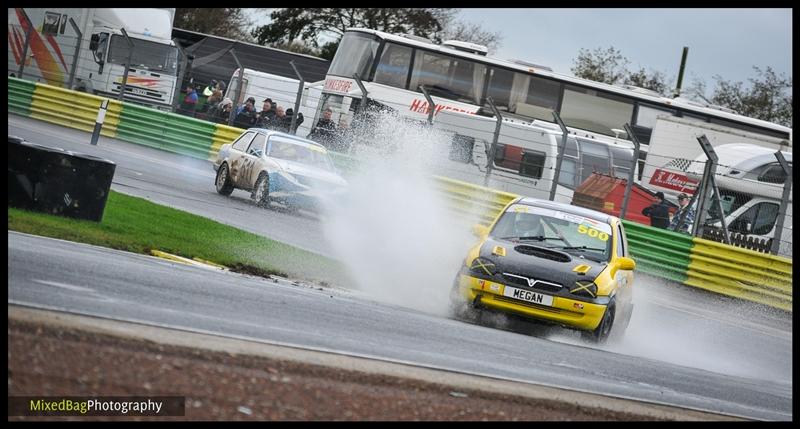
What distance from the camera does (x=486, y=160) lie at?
23922 mm

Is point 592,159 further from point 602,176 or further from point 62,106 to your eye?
point 62,106

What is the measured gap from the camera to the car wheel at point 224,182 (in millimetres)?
21688

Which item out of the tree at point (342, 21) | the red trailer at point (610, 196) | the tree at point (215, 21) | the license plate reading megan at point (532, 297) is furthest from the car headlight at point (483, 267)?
the tree at point (215, 21)

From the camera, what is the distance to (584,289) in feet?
38.5

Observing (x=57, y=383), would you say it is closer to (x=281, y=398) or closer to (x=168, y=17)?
(x=281, y=398)

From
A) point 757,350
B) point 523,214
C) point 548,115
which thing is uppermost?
point 548,115

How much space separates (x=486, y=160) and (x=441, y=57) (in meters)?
6.55

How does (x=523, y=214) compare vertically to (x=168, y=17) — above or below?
below

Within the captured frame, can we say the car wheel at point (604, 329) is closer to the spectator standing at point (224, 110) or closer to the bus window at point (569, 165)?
the bus window at point (569, 165)

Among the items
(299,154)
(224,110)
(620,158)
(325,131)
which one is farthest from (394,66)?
(299,154)

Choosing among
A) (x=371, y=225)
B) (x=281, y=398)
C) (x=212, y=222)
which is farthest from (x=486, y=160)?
(x=281, y=398)

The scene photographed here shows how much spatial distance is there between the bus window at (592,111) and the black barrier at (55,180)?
1829cm

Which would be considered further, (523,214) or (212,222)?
(212,222)
